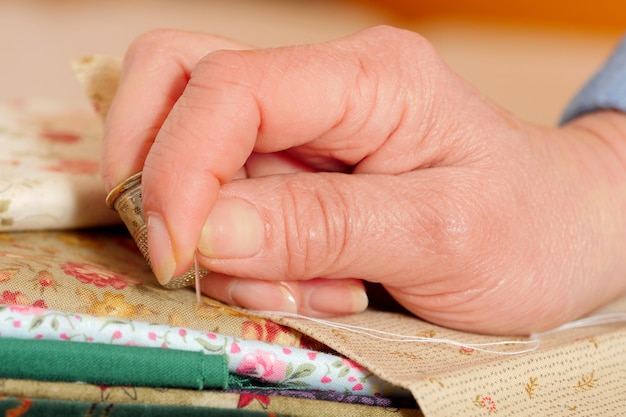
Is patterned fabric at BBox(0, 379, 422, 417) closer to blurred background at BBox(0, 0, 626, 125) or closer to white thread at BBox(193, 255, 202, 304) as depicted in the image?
white thread at BBox(193, 255, 202, 304)

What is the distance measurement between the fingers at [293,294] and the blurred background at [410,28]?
2.29 meters

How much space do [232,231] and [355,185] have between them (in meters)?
0.11

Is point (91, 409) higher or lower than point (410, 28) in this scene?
higher

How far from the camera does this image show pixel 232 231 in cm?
54

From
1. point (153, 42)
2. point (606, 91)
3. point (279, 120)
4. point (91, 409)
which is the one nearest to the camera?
point (91, 409)

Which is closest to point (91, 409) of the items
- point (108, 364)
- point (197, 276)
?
point (108, 364)

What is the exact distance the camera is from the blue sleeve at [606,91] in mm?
892

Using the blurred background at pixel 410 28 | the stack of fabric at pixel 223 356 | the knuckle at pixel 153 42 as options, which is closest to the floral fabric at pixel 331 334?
the stack of fabric at pixel 223 356

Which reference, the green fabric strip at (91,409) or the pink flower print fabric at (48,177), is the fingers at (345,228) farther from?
the pink flower print fabric at (48,177)

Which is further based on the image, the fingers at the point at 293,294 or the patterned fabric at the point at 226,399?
the fingers at the point at 293,294

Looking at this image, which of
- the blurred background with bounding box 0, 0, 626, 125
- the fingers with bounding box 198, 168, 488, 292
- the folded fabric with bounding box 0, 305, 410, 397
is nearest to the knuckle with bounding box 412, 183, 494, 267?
the fingers with bounding box 198, 168, 488, 292

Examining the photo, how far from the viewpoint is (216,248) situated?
0.55 meters

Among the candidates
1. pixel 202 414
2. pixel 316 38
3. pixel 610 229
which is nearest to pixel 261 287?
pixel 202 414

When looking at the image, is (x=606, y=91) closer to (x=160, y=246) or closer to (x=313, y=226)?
(x=313, y=226)
